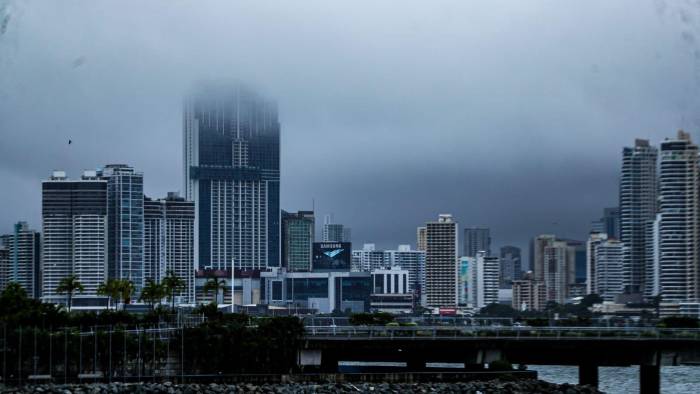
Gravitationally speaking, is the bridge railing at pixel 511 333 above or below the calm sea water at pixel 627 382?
above

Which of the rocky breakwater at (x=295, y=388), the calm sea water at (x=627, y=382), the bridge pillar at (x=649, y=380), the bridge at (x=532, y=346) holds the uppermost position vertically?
the bridge at (x=532, y=346)

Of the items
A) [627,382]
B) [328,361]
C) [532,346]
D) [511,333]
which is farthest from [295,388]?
[627,382]

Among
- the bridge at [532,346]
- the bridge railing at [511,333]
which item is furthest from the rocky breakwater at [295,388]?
the bridge railing at [511,333]

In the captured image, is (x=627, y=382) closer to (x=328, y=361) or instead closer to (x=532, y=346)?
(x=328, y=361)

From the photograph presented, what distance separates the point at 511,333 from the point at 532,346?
4.13 m

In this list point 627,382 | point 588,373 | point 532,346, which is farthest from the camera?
point 627,382

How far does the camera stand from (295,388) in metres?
105

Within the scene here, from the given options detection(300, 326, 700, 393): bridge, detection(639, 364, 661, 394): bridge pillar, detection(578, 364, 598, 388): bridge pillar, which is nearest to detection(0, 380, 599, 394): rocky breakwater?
detection(639, 364, 661, 394): bridge pillar

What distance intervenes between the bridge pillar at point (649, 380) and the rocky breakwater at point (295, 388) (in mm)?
15443

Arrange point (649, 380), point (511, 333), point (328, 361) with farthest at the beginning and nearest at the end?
point (328, 361) < point (511, 333) < point (649, 380)

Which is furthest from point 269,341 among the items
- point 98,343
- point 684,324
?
point 684,324

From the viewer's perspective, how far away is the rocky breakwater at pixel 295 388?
9781 centimetres

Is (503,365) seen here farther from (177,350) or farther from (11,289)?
(11,289)

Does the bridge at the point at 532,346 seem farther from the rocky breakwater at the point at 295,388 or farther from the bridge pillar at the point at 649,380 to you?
the rocky breakwater at the point at 295,388
